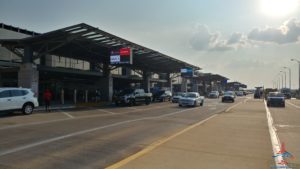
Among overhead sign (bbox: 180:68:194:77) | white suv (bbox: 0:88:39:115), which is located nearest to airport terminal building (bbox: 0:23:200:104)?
overhead sign (bbox: 180:68:194:77)

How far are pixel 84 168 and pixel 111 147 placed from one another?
2524mm

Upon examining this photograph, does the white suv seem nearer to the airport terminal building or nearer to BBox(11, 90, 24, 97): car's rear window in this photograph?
BBox(11, 90, 24, 97): car's rear window

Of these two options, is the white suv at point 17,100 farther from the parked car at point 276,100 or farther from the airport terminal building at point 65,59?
the parked car at point 276,100

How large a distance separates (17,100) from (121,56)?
18.6 m

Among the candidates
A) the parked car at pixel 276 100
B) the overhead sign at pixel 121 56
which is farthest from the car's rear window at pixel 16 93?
the parked car at pixel 276 100

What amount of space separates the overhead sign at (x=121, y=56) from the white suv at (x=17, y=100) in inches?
667

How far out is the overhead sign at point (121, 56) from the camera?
37.4m

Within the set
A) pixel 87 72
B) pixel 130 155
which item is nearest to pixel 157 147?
pixel 130 155

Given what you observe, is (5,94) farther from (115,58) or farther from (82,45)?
(115,58)

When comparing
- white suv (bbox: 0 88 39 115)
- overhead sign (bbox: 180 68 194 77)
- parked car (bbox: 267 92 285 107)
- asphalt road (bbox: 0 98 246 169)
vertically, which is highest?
overhead sign (bbox: 180 68 194 77)

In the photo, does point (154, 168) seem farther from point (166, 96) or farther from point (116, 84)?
point (116, 84)

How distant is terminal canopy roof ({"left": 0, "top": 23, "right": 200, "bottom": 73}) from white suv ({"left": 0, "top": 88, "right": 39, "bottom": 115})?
861cm

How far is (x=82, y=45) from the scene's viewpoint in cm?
3475

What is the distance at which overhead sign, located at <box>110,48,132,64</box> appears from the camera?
37438mm
